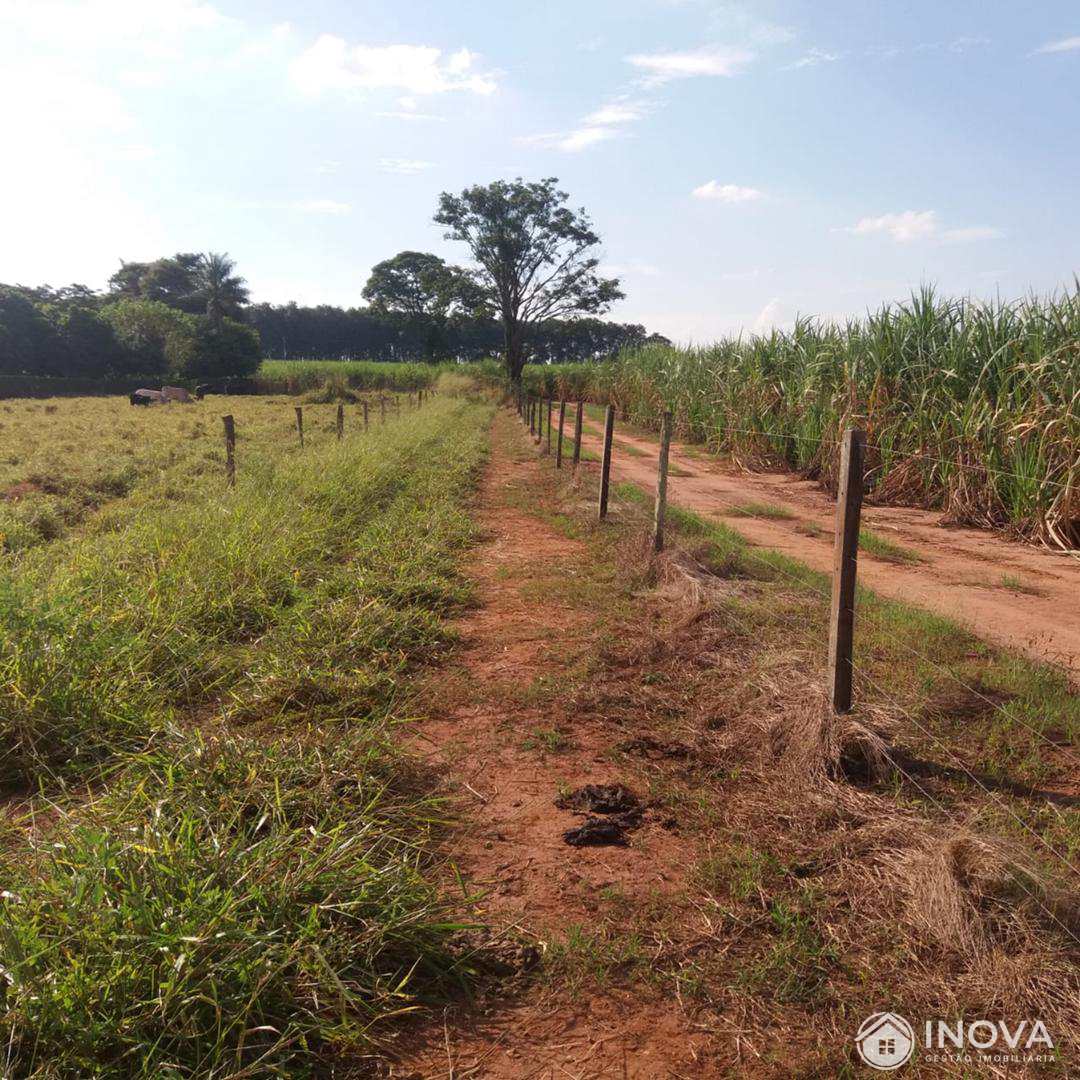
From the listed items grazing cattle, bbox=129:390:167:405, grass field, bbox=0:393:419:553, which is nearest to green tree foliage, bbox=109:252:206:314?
grazing cattle, bbox=129:390:167:405

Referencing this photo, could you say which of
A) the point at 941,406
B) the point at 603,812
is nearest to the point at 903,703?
the point at 603,812

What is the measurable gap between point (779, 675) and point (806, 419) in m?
10.4

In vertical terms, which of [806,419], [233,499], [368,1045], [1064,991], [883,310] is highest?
[883,310]

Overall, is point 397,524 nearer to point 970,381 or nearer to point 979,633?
point 979,633

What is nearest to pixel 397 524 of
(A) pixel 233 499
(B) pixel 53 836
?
(A) pixel 233 499

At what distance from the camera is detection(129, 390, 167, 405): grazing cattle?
114ft

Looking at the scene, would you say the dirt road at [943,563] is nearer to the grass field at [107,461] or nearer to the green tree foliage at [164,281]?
the grass field at [107,461]

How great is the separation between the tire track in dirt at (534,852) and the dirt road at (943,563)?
9.48ft

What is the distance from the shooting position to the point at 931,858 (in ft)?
9.25

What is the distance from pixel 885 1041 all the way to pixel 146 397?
129 feet

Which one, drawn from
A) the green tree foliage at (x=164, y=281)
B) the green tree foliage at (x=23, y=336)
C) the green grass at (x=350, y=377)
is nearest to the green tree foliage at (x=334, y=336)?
the green tree foliage at (x=164, y=281)

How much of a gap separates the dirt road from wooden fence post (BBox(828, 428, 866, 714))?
80.4 inches

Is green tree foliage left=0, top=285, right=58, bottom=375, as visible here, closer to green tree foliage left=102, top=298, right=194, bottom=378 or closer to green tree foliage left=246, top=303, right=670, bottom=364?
green tree foliage left=102, top=298, right=194, bottom=378

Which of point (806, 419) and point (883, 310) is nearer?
point (883, 310)
